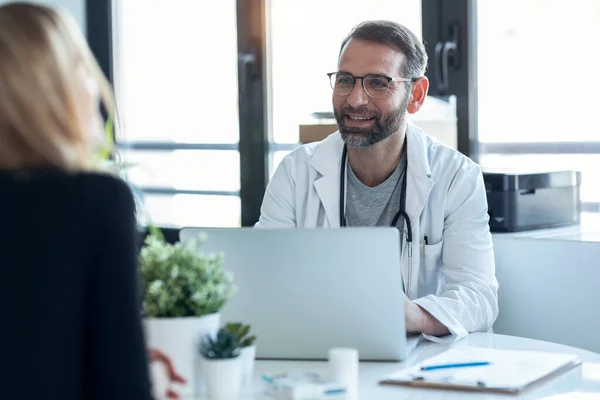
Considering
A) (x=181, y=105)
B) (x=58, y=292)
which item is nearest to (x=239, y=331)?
(x=58, y=292)

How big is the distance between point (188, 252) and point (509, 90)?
2.30m

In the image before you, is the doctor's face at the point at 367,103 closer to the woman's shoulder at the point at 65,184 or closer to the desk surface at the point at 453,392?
the desk surface at the point at 453,392

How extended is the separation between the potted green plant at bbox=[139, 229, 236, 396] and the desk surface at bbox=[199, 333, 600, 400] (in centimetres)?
19

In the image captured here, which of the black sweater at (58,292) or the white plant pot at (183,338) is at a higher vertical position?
the black sweater at (58,292)

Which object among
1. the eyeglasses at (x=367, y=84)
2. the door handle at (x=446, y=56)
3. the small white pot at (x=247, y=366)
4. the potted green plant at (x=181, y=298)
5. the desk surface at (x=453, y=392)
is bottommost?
the desk surface at (x=453, y=392)

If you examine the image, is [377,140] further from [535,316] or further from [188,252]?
[188,252]

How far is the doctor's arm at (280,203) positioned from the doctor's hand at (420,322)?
0.62 meters

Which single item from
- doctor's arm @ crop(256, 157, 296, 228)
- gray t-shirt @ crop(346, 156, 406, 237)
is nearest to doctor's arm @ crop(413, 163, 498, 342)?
gray t-shirt @ crop(346, 156, 406, 237)

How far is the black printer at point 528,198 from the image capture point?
108 inches

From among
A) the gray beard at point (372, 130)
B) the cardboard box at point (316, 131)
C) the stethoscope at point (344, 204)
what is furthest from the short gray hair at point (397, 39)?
the cardboard box at point (316, 131)

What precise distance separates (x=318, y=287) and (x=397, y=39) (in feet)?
3.63

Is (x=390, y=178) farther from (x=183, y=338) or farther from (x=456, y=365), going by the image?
(x=183, y=338)

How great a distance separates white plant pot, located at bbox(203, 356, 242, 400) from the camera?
1373 millimetres

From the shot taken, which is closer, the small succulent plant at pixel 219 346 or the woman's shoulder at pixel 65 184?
the woman's shoulder at pixel 65 184
